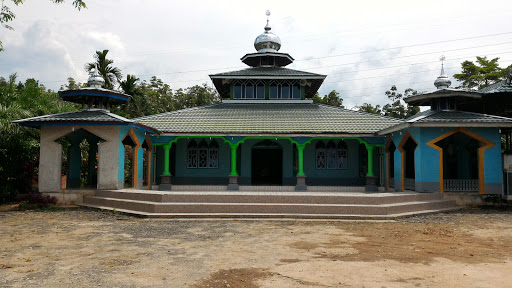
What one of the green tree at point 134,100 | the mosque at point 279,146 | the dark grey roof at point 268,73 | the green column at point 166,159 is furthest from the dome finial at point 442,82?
the green tree at point 134,100

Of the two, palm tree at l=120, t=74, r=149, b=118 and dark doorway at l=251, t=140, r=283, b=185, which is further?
palm tree at l=120, t=74, r=149, b=118

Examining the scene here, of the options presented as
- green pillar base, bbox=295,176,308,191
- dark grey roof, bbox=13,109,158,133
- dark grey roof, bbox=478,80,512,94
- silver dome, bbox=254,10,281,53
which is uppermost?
silver dome, bbox=254,10,281,53

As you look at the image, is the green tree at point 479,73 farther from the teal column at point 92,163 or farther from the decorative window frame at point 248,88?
the teal column at point 92,163

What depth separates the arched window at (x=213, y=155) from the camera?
1752 centimetres

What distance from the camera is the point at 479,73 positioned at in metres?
33.5

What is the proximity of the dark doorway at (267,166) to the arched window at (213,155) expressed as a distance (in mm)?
1775

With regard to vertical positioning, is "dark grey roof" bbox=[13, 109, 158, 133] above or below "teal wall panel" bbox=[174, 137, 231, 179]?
above

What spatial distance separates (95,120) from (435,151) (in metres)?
12.3

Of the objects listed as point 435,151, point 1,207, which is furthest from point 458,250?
point 1,207

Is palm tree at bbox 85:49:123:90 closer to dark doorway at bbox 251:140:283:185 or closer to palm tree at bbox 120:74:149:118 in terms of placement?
palm tree at bbox 120:74:149:118

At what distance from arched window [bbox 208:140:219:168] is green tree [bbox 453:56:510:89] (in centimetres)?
2588

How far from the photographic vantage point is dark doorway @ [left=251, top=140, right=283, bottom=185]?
18.1 m

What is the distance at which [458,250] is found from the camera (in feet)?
23.8

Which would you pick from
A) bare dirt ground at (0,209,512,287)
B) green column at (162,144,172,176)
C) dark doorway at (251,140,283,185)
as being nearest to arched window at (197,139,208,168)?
green column at (162,144,172,176)
